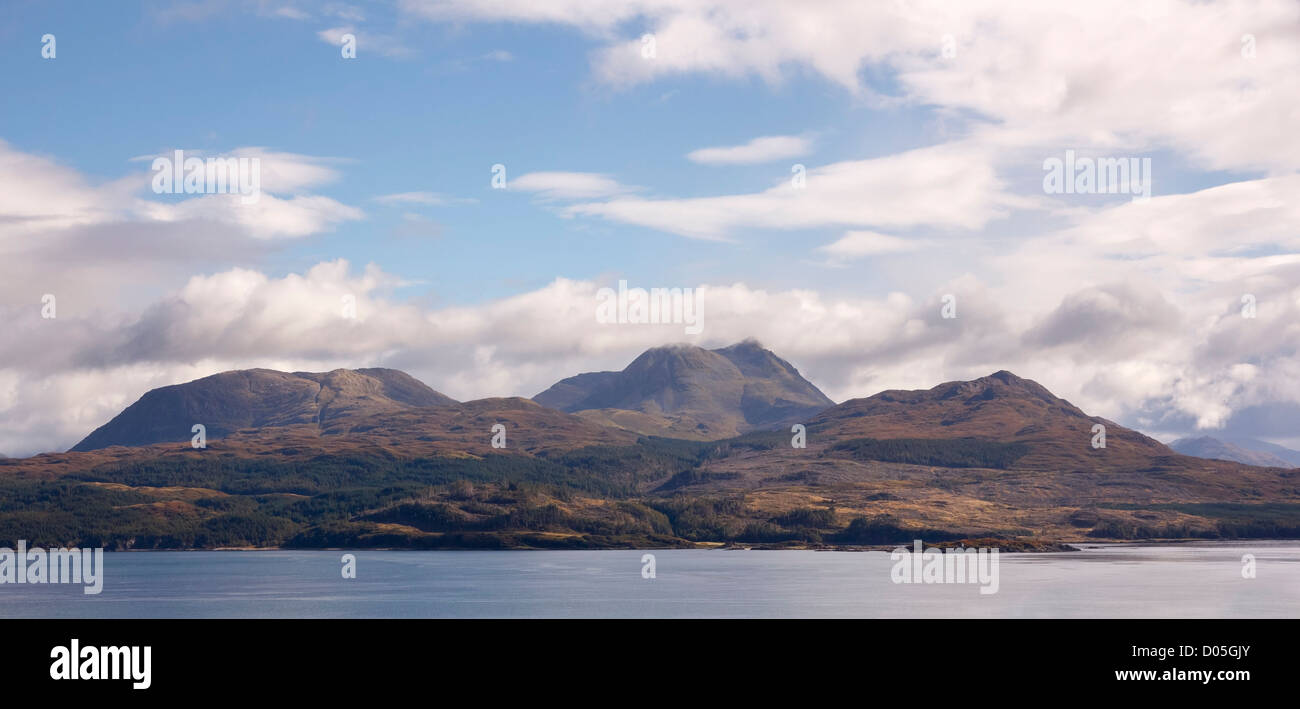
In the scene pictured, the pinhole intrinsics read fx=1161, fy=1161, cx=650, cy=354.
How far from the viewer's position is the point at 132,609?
6841 inches
